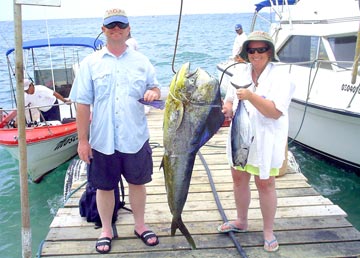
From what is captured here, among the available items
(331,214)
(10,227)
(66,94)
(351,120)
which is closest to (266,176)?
(331,214)

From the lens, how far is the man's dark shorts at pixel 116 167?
291 cm

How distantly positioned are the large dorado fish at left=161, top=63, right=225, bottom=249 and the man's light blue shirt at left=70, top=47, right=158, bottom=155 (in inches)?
13.5

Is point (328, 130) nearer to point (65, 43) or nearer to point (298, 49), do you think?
point (298, 49)

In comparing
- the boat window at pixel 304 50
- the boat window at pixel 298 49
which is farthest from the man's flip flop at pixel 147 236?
the boat window at pixel 298 49

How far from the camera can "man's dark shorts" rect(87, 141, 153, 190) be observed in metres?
2.91

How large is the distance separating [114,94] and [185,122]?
576mm

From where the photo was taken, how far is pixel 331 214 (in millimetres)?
3730

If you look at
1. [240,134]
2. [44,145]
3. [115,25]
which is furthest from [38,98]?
[240,134]

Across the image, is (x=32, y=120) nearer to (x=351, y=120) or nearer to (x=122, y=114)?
(x=122, y=114)

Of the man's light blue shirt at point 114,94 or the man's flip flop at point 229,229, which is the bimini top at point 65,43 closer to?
the man's light blue shirt at point 114,94

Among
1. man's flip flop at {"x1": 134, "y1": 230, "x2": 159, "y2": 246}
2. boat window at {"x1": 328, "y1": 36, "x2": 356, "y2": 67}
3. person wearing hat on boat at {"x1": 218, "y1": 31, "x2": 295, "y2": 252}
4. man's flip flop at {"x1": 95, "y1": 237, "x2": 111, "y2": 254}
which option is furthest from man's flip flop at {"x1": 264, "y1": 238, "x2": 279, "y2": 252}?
boat window at {"x1": 328, "y1": 36, "x2": 356, "y2": 67}

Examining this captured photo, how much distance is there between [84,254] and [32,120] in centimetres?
440

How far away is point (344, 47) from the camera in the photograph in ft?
23.5

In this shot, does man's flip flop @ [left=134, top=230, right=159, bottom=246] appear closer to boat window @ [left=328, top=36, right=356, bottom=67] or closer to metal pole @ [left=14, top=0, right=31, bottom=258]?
metal pole @ [left=14, top=0, right=31, bottom=258]
